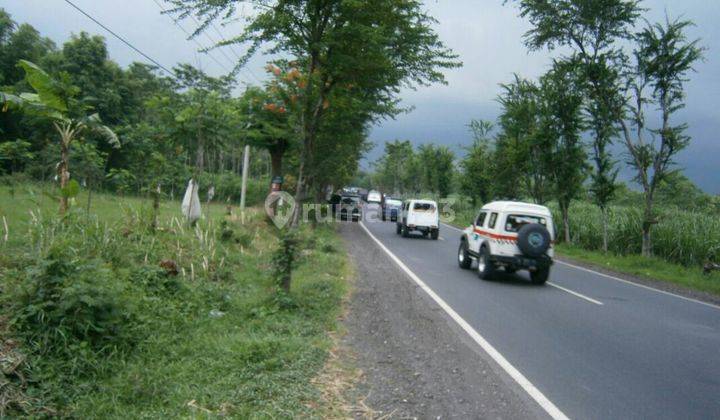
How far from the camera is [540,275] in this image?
13289 mm

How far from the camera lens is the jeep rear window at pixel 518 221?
42.9ft

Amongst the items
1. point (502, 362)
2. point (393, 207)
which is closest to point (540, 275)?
Answer: point (502, 362)

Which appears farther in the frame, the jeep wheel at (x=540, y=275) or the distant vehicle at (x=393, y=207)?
the distant vehicle at (x=393, y=207)

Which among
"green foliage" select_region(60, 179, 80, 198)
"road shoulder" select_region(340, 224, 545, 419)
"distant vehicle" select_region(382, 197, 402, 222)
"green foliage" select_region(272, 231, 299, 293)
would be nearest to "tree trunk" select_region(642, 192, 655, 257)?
"road shoulder" select_region(340, 224, 545, 419)

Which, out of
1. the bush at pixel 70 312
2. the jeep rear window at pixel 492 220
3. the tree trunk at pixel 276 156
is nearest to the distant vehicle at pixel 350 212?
the tree trunk at pixel 276 156

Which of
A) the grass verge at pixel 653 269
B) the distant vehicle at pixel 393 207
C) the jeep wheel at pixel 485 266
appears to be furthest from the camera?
the distant vehicle at pixel 393 207

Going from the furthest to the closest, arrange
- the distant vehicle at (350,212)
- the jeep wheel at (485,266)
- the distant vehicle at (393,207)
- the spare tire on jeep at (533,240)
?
the distant vehicle at (350,212) < the distant vehicle at (393,207) < the jeep wheel at (485,266) < the spare tire on jeep at (533,240)

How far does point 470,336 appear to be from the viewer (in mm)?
7695

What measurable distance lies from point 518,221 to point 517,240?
2.49 feet

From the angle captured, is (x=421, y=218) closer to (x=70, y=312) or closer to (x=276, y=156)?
(x=276, y=156)

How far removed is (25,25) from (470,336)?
3237cm

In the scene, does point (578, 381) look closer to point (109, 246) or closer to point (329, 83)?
point (109, 246)

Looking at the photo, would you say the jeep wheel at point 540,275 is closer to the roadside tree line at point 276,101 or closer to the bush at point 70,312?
the roadside tree line at point 276,101

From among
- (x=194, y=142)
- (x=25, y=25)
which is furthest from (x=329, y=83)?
(x=25, y=25)
